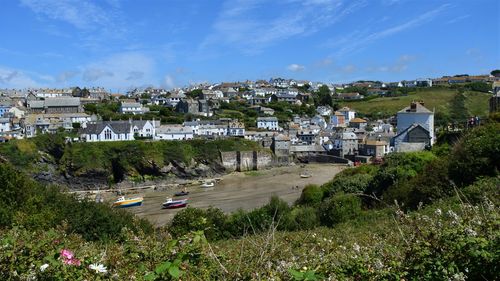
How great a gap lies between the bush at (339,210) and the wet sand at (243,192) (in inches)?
483

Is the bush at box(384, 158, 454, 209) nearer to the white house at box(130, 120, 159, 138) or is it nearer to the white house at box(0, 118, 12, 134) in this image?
the white house at box(130, 120, 159, 138)

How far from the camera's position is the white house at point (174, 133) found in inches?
2557

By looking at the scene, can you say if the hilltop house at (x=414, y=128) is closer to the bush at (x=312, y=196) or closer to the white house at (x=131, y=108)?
the bush at (x=312, y=196)

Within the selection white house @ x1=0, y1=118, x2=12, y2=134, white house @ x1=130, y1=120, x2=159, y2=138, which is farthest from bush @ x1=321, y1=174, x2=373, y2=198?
white house @ x1=0, y1=118, x2=12, y2=134

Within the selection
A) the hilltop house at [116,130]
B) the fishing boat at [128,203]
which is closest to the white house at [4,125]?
A: the hilltop house at [116,130]

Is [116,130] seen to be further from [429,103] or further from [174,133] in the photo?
[429,103]

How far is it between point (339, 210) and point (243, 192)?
24.2m

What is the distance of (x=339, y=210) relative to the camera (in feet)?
52.2

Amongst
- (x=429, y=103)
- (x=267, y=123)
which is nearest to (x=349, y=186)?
(x=267, y=123)

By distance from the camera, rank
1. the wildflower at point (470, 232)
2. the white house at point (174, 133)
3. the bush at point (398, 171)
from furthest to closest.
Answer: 1. the white house at point (174, 133)
2. the bush at point (398, 171)
3. the wildflower at point (470, 232)

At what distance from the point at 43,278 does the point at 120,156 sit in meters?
52.3

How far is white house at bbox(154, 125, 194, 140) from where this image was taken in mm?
64938

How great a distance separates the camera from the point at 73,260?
3.28m

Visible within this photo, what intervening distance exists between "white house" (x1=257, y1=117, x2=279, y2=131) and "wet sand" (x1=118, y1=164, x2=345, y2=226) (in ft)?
68.0
